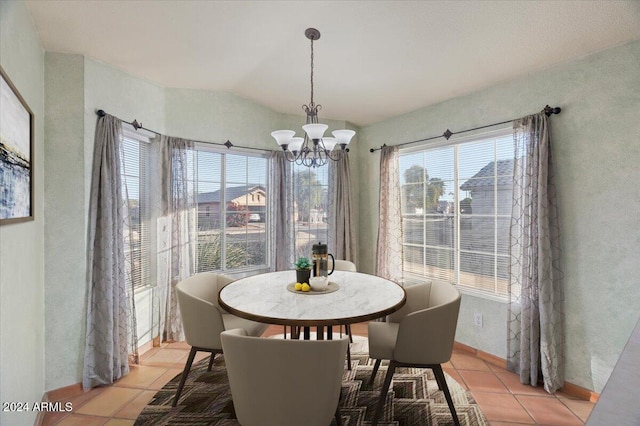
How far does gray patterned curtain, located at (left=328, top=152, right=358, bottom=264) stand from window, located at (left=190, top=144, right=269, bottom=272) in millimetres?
810

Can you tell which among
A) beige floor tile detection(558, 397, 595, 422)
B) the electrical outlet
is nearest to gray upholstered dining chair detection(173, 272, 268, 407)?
the electrical outlet

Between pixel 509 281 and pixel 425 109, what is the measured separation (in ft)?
6.25

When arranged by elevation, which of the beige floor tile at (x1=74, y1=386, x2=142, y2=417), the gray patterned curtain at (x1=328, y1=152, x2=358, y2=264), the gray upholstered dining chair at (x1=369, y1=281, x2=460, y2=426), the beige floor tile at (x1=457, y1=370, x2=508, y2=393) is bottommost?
the beige floor tile at (x1=457, y1=370, x2=508, y2=393)

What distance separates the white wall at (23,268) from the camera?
1.49m

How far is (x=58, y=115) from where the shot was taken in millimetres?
2244

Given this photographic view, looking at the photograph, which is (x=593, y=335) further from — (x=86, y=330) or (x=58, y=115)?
(x=58, y=115)

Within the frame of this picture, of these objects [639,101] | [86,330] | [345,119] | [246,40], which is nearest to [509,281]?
[639,101]

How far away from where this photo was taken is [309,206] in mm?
3984

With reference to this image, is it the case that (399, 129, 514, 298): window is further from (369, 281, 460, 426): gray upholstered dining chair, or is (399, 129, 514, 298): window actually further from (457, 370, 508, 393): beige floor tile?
(369, 281, 460, 426): gray upholstered dining chair

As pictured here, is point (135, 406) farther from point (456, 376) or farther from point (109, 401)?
point (456, 376)

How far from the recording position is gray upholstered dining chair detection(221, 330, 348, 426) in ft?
4.43

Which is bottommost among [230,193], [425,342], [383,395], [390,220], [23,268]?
[383,395]

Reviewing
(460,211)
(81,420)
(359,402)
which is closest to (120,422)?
(81,420)

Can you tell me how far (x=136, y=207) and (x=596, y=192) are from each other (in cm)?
373
